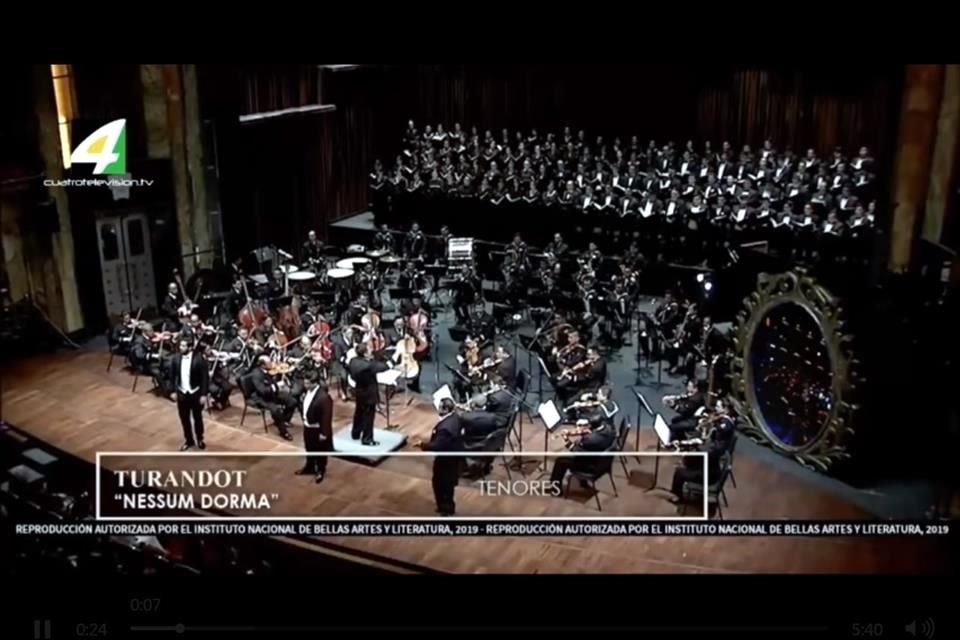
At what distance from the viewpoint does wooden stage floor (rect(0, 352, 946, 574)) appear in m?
6.39

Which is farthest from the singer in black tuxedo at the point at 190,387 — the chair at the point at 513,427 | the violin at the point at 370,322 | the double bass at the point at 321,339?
the chair at the point at 513,427

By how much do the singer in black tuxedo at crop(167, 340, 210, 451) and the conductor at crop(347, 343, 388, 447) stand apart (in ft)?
3.93

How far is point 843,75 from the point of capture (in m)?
12.0

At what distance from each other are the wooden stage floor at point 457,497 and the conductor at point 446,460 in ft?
0.36

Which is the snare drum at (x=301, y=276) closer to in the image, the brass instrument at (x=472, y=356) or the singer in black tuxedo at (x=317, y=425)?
the singer in black tuxedo at (x=317, y=425)

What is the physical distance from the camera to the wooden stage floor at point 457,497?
639cm

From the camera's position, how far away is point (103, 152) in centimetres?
688

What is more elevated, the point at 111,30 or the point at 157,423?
the point at 111,30

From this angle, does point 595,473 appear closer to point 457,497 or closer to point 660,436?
point 660,436

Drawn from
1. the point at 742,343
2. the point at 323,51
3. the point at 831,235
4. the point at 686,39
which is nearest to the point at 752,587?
the point at 742,343

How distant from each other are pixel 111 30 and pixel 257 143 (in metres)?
5.90

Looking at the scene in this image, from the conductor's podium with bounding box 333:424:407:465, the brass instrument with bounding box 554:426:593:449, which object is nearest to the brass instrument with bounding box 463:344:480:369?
the conductor's podium with bounding box 333:424:407:465

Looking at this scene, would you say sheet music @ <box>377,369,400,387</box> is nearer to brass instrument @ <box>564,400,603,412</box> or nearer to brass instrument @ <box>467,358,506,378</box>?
brass instrument @ <box>467,358,506,378</box>

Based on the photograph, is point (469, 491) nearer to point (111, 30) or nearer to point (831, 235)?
point (111, 30)
